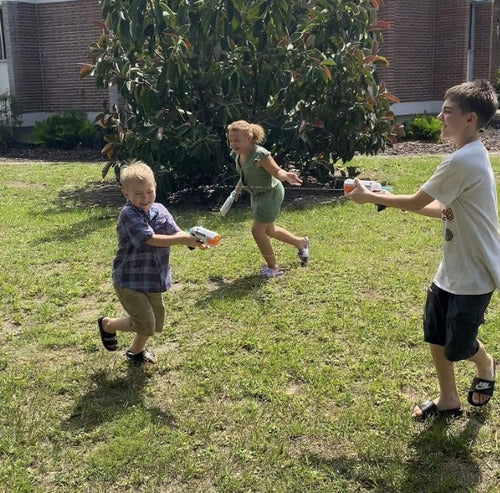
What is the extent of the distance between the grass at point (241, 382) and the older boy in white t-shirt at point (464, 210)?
63 cm

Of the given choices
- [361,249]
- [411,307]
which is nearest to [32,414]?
[411,307]

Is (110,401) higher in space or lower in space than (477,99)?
lower

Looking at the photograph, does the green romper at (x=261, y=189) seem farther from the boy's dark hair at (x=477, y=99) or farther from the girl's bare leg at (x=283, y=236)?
the boy's dark hair at (x=477, y=99)

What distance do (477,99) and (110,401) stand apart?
98.7 inches

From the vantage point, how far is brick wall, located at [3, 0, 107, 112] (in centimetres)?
1970

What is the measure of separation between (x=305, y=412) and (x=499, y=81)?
67.1ft

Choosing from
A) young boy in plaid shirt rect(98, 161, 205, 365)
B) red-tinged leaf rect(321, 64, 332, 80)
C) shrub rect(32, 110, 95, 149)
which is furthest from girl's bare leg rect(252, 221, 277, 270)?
shrub rect(32, 110, 95, 149)

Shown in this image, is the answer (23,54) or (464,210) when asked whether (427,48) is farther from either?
(464,210)

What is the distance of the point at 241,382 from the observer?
4.05m

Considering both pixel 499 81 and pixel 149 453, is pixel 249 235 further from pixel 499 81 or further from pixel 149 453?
pixel 499 81

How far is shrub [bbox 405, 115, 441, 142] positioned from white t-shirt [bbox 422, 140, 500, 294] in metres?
13.5

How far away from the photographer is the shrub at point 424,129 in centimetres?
1608

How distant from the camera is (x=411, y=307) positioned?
17.1 feet

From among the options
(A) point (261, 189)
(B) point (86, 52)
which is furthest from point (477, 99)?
(B) point (86, 52)
